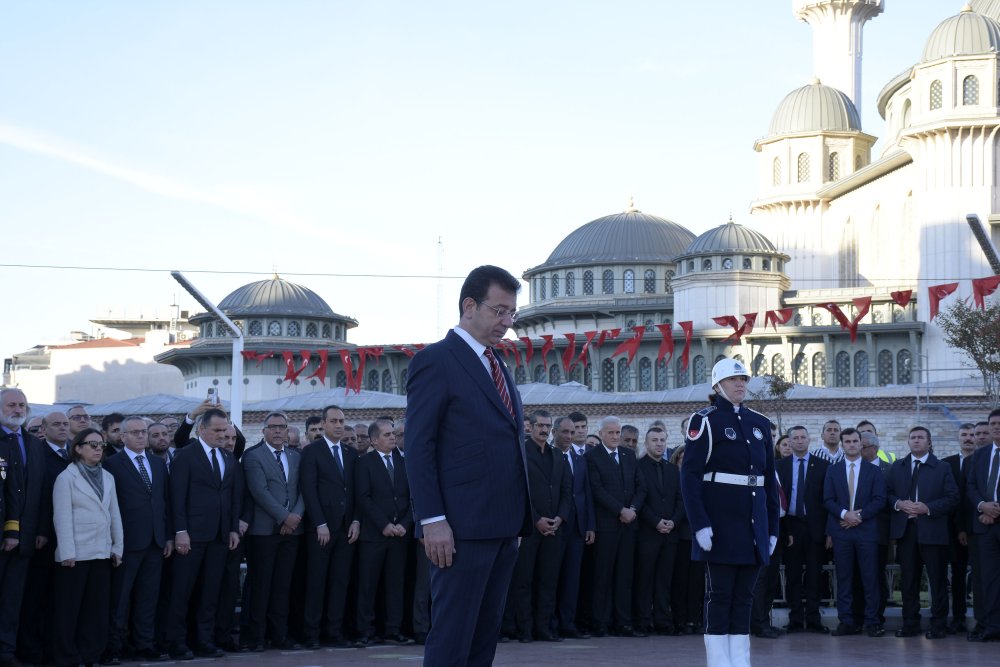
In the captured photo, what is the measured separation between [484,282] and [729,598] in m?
3.33

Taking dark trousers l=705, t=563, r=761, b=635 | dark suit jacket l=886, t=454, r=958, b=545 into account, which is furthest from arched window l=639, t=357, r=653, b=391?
dark trousers l=705, t=563, r=761, b=635

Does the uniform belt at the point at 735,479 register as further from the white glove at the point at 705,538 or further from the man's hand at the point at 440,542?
the man's hand at the point at 440,542

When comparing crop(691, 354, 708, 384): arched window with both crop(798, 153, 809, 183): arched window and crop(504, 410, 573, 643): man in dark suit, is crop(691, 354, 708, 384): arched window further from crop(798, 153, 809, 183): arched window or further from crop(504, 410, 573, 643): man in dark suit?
crop(504, 410, 573, 643): man in dark suit

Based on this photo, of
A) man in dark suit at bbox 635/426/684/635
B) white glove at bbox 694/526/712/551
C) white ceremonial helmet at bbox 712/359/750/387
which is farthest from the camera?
man in dark suit at bbox 635/426/684/635

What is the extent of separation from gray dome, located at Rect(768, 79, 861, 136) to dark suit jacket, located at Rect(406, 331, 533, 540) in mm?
64870

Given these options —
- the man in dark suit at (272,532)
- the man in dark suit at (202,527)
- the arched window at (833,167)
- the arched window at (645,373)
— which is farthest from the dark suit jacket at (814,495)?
the arched window at (833,167)

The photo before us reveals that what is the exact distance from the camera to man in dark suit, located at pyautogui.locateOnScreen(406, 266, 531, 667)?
19.9 ft

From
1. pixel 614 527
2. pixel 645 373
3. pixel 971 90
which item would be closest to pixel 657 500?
pixel 614 527

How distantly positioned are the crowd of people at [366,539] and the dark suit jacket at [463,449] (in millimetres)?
5101

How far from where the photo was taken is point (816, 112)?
223 ft

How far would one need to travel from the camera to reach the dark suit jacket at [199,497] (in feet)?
39.0

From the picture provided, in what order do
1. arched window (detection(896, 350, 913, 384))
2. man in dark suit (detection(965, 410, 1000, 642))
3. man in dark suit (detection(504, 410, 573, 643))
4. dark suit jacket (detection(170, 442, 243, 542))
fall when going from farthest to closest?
arched window (detection(896, 350, 913, 384)) < man in dark suit (detection(504, 410, 573, 643)) < man in dark suit (detection(965, 410, 1000, 642)) < dark suit jacket (detection(170, 442, 243, 542))

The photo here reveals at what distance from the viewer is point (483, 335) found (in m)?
6.32

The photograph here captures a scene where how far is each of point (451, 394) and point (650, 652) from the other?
637 cm
